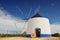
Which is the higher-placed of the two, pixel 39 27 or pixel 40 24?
pixel 40 24

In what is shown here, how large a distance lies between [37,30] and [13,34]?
640 centimetres

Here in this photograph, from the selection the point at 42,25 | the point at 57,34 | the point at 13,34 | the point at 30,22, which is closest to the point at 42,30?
the point at 42,25

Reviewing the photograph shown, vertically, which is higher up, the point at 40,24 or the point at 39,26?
the point at 40,24

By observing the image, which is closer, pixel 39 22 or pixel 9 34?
pixel 39 22

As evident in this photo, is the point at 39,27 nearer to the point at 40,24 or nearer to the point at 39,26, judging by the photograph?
the point at 39,26

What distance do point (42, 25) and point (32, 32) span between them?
5.65ft

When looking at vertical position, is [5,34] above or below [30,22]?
below

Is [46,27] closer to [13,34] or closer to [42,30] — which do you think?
[42,30]

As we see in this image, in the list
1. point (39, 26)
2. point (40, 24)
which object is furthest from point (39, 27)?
point (40, 24)

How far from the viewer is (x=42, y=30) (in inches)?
845

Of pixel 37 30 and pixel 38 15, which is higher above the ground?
pixel 38 15

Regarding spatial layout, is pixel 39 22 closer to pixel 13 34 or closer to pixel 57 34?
pixel 57 34

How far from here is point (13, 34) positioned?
26.5 m

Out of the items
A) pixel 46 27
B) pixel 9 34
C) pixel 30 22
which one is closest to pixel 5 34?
pixel 9 34
